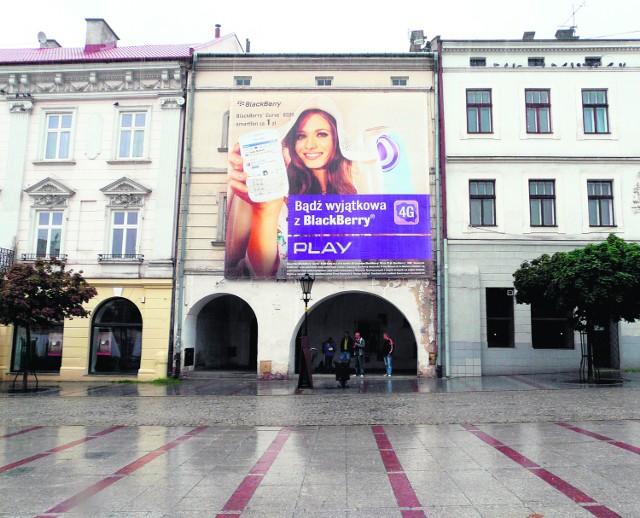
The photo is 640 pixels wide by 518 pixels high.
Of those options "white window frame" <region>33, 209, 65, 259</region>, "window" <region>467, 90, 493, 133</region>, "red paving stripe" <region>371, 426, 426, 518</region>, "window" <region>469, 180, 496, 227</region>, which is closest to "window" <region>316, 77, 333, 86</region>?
"window" <region>467, 90, 493, 133</region>

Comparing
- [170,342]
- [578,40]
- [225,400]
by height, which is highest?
[578,40]

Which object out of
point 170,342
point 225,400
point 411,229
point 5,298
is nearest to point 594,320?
point 411,229

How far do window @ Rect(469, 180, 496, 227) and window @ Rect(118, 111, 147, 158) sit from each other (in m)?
13.0

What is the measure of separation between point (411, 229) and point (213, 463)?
1450cm

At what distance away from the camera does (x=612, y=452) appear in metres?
7.98

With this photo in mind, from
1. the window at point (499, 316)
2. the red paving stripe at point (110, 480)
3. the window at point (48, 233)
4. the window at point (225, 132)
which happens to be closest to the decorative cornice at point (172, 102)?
the window at point (225, 132)

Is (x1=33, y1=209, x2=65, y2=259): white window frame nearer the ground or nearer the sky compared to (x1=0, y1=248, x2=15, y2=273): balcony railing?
nearer the sky

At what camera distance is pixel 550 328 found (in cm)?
2069

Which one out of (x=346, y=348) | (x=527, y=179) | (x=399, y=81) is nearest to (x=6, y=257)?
(x=346, y=348)

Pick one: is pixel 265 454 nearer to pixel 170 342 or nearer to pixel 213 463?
pixel 213 463

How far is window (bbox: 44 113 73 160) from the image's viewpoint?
74.0 ft

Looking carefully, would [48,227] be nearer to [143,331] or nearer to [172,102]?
[143,331]

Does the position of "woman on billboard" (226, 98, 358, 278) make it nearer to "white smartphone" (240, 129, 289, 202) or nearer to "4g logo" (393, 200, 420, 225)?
"white smartphone" (240, 129, 289, 202)

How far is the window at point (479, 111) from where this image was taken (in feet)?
71.3
